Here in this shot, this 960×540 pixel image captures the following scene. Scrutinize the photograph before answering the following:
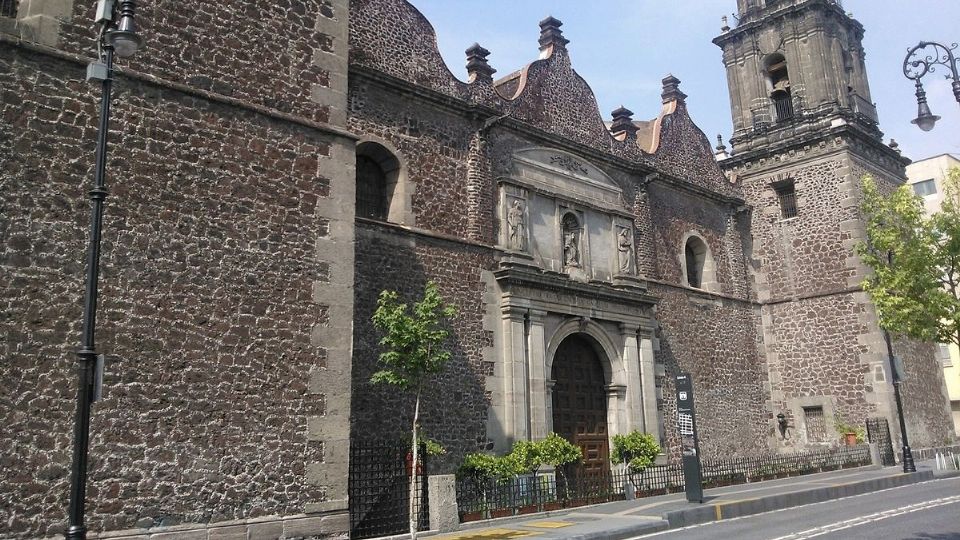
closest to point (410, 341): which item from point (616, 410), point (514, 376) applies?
point (514, 376)

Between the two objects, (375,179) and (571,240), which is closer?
(375,179)

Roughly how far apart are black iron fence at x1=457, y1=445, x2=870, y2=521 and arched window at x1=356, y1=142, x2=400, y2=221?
5731 mm

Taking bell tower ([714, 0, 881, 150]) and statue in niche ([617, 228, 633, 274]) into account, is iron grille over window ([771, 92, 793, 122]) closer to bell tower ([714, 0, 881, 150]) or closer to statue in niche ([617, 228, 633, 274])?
bell tower ([714, 0, 881, 150])

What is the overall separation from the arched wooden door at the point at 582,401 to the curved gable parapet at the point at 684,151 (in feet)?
23.8

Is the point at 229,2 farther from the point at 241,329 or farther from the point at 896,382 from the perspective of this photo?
the point at 896,382

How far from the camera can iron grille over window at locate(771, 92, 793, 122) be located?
27.5 meters

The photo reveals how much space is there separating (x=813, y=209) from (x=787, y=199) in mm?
1210

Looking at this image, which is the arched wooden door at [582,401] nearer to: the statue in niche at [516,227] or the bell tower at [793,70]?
the statue in niche at [516,227]

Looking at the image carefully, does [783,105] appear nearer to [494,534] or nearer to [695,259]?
[695,259]

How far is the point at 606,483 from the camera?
16.3 m

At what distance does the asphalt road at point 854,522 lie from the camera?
10.4 m

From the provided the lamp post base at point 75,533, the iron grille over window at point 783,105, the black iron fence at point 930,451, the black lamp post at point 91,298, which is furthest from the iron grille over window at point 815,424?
the lamp post base at point 75,533

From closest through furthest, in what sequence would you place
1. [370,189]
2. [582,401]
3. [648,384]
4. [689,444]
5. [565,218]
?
[689,444] < [370,189] < [582,401] < [565,218] < [648,384]

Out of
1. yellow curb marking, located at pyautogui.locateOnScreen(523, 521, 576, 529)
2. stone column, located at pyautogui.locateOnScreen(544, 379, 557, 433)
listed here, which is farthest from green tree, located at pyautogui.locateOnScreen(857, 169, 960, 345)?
yellow curb marking, located at pyautogui.locateOnScreen(523, 521, 576, 529)
